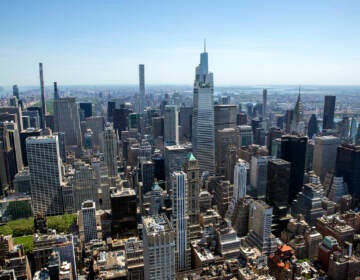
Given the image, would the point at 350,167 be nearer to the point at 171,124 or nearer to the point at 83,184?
the point at 171,124

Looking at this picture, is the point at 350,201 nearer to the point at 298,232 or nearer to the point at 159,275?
the point at 298,232

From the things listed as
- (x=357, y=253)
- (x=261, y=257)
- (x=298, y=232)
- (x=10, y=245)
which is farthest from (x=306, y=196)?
(x=10, y=245)

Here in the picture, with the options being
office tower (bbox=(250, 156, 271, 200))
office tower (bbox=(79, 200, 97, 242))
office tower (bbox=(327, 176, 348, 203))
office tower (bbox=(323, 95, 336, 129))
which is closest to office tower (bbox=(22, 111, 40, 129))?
office tower (bbox=(79, 200, 97, 242))

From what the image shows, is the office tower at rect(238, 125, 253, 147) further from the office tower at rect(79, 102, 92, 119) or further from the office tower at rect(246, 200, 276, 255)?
the office tower at rect(79, 102, 92, 119)

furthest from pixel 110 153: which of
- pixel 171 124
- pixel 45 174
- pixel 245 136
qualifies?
pixel 245 136

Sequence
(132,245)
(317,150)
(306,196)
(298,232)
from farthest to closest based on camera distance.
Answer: (317,150) < (306,196) < (298,232) < (132,245)

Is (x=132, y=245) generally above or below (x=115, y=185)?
above
